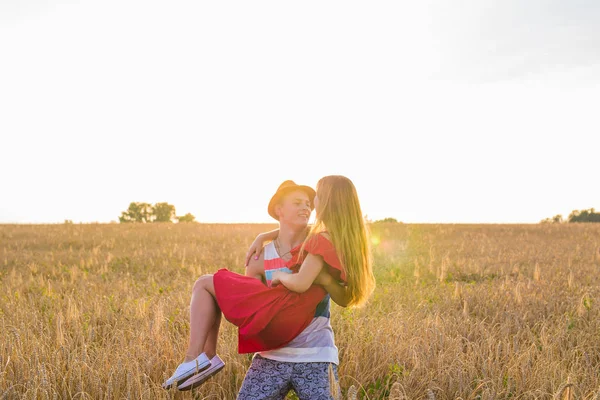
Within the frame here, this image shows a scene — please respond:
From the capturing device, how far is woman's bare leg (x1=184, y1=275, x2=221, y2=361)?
10.2 feet

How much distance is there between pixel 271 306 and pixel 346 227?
719 millimetres

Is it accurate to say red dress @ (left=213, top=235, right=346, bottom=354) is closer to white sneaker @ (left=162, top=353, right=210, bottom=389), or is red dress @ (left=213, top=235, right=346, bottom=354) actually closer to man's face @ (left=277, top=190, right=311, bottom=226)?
white sneaker @ (left=162, top=353, right=210, bottom=389)

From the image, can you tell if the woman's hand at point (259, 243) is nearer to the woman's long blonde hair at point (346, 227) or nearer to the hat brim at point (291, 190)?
the hat brim at point (291, 190)

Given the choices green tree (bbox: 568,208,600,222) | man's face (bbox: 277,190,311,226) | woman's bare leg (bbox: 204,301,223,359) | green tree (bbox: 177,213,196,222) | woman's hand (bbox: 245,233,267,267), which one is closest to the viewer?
woman's bare leg (bbox: 204,301,223,359)

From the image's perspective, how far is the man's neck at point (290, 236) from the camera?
3.58 metres

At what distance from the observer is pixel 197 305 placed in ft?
10.3

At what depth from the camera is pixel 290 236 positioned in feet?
11.8

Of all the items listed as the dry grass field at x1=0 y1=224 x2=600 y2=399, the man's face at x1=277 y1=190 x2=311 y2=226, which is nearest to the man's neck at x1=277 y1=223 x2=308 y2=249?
the man's face at x1=277 y1=190 x2=311 y2=226

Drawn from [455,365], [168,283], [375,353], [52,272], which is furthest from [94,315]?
[52,272]

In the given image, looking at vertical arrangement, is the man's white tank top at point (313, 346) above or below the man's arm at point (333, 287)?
below

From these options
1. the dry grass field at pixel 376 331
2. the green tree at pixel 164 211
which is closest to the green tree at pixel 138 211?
the green tree at pixel 164 211

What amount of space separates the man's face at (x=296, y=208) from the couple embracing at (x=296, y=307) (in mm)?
306

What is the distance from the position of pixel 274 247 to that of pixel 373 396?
1.49 meters

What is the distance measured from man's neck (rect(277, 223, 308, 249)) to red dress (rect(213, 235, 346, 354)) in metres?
0.52
